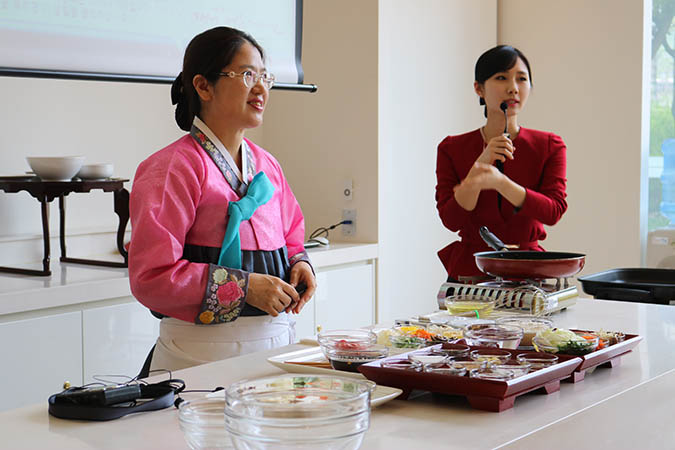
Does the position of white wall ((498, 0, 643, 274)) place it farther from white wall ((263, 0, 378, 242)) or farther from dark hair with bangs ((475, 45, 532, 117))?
dark hair with bangs ((475, 45, 532, 117))

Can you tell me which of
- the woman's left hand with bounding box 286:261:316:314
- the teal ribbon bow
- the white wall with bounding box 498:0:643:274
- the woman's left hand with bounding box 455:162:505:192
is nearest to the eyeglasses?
the teal ribbon bow

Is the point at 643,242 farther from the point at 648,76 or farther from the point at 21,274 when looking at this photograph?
the point at 21,274

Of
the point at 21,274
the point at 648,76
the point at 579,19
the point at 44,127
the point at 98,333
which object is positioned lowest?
Answer: the point at 98,333

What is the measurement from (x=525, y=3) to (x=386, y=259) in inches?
64.7

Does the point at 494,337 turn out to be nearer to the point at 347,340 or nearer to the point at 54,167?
the point at 347,340

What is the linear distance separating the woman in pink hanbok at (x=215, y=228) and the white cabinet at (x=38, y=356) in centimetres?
62

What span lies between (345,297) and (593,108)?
1.65m

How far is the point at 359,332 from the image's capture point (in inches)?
54.0

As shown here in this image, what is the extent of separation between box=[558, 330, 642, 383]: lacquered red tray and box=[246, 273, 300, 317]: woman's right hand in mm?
672

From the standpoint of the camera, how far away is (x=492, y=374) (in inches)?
45.9

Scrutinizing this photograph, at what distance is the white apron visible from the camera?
5.79 ft

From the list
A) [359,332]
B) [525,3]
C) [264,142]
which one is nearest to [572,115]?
[525,3]

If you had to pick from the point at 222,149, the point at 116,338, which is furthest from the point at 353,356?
the point at 116,338

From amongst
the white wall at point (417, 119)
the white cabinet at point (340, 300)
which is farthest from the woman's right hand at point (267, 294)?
the white wall at point (417, 119)
